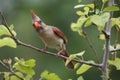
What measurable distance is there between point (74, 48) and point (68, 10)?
0.93 meters

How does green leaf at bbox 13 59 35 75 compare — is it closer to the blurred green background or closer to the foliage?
the foliage

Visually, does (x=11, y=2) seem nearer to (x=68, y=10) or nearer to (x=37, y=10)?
(x=37, y=10)

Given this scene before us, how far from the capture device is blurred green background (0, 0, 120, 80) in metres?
7.87

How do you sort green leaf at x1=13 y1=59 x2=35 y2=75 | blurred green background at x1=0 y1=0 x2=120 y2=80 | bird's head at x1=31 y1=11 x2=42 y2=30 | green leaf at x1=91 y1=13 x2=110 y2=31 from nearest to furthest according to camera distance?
green leaf at x1=91 y1=13 x2=110 y2=31 < green leaf at x1=13 y1=59 x2=35 y2=75 < bird's head at x1=31 y1=11 x2=42 y2=30 < blurred green background at x1=0 y1=0 x2=120 y2=80

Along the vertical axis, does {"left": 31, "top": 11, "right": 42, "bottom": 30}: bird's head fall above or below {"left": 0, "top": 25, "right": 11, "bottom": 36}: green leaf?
below

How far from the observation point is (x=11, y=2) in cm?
1128

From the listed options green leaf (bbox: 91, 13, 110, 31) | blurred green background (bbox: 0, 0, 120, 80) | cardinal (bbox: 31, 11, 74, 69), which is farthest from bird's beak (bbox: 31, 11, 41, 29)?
blurred green background (bbox: 0, 0, 120, 80)

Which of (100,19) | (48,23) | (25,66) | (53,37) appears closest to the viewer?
(100,19)

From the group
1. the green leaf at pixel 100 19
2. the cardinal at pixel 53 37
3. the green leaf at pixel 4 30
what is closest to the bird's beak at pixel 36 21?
the cardinal at pixel 53 37

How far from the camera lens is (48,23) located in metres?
8.99

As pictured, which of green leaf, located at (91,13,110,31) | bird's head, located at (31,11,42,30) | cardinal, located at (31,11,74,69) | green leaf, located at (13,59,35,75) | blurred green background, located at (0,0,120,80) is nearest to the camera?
green leaf, located at (91,13,110,31)

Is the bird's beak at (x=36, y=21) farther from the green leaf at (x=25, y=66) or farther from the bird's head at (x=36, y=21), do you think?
the green leaf at (x=25, y=66)

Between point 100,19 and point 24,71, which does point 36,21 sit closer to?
point 24,71

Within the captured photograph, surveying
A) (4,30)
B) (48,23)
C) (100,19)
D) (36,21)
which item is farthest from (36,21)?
(48,23)
